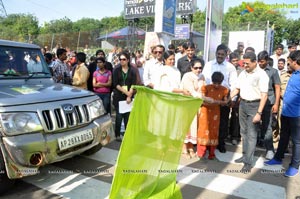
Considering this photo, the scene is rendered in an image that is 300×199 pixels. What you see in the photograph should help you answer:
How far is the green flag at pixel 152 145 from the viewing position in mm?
2254

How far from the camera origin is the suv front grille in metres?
3.45

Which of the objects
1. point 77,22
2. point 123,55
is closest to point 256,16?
point 123,55

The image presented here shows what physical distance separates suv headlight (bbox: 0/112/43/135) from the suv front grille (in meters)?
0.10

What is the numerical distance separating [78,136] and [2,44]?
6.47 feet

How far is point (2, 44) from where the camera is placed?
435cm

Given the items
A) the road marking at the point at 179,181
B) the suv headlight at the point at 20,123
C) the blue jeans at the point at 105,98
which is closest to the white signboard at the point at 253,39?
the blue jeans at the point at 105,98

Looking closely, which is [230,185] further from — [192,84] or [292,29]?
[292,29]

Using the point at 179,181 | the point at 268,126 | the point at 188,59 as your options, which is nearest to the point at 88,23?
the point at 188,59

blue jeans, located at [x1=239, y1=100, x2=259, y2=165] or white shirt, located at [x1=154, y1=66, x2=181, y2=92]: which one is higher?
white shirt, located at [x1=154, y1=66, x2=181, y2=92]

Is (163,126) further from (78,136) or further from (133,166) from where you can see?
(78,136)

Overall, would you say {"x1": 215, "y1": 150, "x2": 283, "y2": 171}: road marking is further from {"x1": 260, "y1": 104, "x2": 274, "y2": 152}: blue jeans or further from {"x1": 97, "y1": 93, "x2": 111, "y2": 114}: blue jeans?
{"x1": 97, "y1": 93, "x2": 111, "y2": 114}: blue jeans

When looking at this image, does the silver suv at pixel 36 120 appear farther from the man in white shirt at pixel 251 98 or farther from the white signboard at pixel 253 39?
the white signboard at pixel 253 39

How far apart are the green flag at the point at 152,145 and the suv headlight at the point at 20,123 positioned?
4.95 feet

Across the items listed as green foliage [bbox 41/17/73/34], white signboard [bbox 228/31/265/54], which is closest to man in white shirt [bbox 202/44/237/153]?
white signboard [bbox 228/31/265/54]
